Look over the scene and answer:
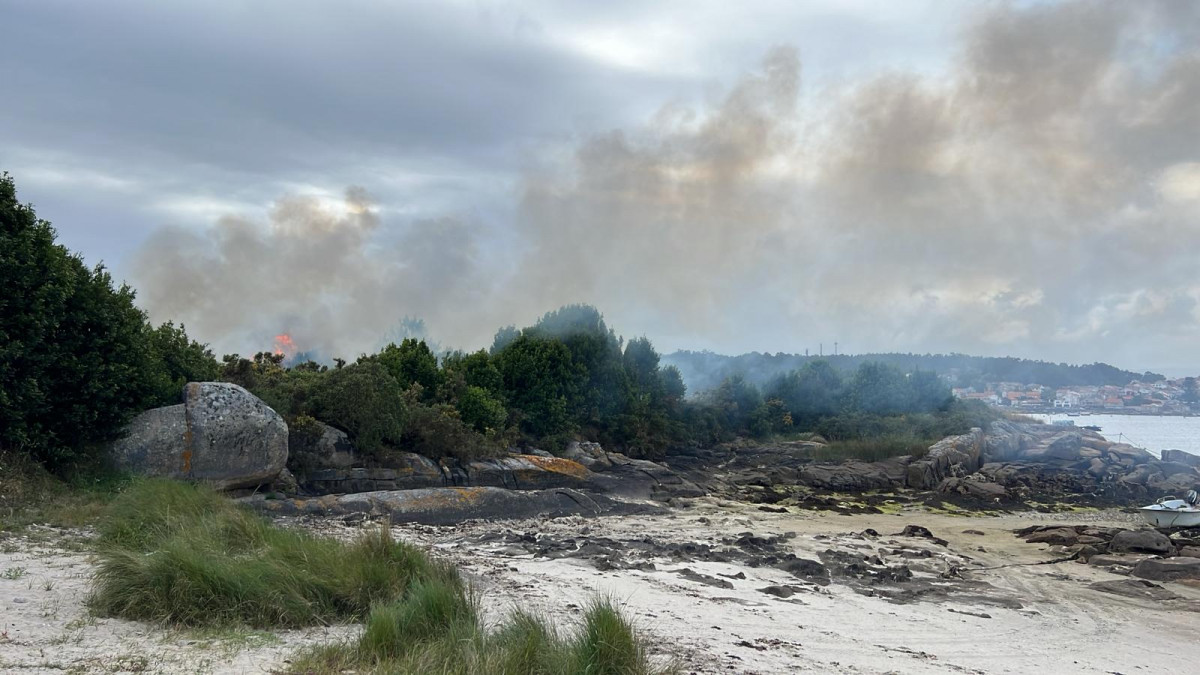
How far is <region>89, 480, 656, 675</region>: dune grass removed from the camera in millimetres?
6281

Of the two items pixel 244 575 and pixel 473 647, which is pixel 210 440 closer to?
pixel 244 575

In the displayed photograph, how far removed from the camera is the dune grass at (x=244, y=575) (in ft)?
24.8

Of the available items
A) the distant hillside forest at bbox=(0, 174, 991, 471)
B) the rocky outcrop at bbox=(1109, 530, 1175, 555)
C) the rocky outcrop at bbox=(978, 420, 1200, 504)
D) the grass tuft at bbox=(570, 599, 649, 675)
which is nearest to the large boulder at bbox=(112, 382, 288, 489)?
the distant hillside forest at bbox=(0, 174, 991, 471)

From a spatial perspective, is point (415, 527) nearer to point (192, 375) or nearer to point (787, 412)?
point (192, 375)

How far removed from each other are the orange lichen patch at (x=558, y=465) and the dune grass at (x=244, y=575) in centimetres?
1874

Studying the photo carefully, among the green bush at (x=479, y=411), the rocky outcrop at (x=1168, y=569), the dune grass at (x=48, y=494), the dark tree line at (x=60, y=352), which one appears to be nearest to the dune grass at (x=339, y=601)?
the dune grass at (x=48, y=494)

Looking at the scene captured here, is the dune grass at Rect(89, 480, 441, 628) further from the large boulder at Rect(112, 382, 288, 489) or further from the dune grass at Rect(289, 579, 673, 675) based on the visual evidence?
the large boulder at Rect(112, 382, 288, 489)

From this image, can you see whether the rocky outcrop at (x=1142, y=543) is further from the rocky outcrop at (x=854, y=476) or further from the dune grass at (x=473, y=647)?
the dune grass at (x=473, y=647)

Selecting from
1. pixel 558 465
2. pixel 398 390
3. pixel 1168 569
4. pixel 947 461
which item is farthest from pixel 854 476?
pixel 398 390

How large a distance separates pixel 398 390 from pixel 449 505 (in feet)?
20.6

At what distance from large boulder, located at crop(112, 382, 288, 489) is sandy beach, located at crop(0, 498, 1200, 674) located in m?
3.16

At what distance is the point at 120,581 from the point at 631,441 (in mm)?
34901

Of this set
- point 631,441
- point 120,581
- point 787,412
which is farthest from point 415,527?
point 787,412

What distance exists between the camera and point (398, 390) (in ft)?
80.5
